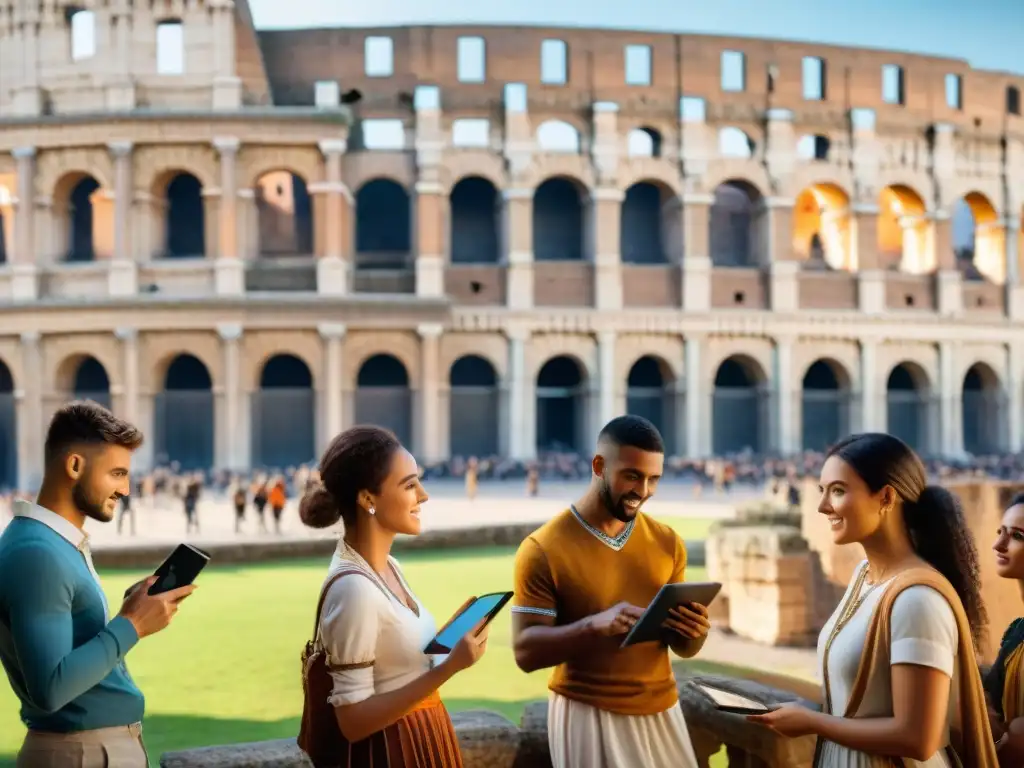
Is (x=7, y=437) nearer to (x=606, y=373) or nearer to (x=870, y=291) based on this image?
(x=606, y=373)

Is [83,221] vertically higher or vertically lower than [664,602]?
higher

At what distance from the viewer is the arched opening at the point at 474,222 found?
29328 millimetres

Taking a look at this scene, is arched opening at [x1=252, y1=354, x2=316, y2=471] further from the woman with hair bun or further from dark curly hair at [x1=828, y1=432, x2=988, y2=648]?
dark curly hair at [x1=828, y1=432, x2=988, y2=648]

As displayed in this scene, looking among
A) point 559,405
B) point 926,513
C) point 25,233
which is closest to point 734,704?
point 926,513

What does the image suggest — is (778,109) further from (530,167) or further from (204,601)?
(204,601)

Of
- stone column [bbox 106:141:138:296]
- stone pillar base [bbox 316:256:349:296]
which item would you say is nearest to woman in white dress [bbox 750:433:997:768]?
stone pillar base [bbox 316:256:349:296]

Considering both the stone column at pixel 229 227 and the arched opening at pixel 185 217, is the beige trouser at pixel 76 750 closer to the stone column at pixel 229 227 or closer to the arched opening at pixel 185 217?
the stone column at pixel 229 227

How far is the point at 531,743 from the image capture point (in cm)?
414

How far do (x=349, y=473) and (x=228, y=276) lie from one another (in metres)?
23.9

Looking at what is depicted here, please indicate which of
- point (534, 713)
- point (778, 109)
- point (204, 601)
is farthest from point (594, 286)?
point (534, 713)

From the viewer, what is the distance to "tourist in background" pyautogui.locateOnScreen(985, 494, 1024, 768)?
9.80ft

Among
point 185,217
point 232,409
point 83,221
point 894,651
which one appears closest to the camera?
point 894,651

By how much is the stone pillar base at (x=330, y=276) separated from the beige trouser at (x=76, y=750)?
23.4 meters

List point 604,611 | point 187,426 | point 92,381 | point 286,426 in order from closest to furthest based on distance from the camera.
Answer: point 604,611
point 187,426
point 286,426
point 92,381
